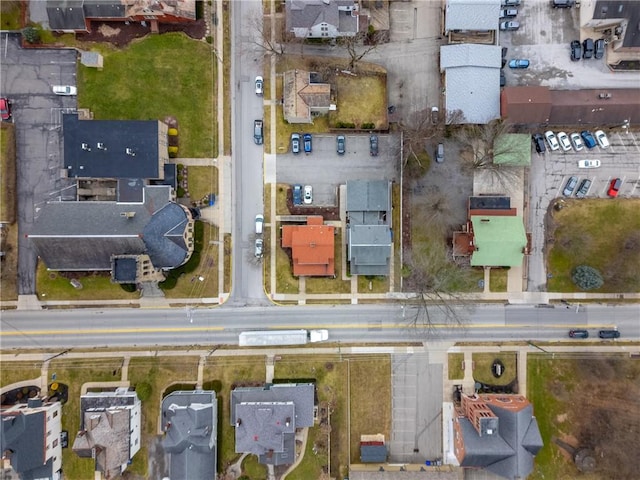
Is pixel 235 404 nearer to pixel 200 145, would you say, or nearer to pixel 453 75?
pixel 200 145

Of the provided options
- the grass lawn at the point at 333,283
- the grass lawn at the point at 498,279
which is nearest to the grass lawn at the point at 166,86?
the grass lawn at the point at 333,283

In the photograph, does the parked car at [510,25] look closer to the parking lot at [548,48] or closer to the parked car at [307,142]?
the parking lot at [548,48]

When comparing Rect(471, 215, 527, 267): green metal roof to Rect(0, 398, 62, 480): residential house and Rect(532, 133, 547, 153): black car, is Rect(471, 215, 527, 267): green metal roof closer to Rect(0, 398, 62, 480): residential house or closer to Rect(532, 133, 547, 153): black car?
Rect(532, 133, 547, 153): black car

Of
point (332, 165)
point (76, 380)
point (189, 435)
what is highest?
point (332, 165)

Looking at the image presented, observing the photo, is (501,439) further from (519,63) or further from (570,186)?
(519,63)

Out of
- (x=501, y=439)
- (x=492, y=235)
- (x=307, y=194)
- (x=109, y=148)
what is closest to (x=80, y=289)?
(x=109, y=148)
